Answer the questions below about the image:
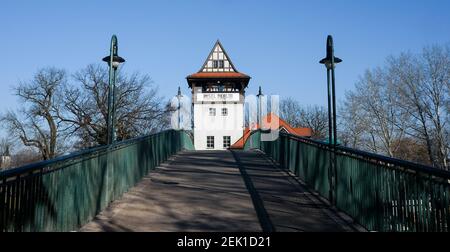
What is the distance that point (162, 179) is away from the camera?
40.2ft

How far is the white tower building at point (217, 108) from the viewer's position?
1809 inches

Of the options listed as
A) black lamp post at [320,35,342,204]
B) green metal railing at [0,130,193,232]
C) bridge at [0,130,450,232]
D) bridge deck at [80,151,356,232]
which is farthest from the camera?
black lamp post at [320,35,342,204]

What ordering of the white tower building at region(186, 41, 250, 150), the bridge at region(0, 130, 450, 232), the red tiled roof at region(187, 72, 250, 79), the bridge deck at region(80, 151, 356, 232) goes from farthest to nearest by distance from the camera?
the red tiled roof at region(187, 72, 250, 79) → the white tower building at region(186, 41, 250, 150) → the bridge deck at region(80, 151, 356, 232) → the bridge at region(0, 130, 450, 232)

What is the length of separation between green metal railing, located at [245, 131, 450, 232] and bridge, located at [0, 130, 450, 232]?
0.04 feet

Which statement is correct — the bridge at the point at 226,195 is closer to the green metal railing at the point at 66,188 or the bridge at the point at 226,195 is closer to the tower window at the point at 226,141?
the green metal railing at the point at 66,188

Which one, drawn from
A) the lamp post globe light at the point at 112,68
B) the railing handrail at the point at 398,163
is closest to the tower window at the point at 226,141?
the lamp post globe light at the point at 112,68

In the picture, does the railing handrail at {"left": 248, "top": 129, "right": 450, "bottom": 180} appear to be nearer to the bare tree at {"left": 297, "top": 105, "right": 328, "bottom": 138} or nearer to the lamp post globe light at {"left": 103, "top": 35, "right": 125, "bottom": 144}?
the lamp post globe light at {"left": 103, "top": 35, "right": 125, "bottom": 144}

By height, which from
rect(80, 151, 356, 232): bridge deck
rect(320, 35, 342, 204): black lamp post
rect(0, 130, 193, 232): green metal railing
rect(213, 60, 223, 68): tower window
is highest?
rect(213, 60, 223, 68): tower window

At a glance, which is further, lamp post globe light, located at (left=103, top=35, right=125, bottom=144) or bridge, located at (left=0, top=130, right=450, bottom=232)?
lamp post globe light, located at (left=103, top=35, right=125, bottom=144)

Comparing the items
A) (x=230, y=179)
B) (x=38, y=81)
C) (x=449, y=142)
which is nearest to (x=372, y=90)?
(x=449, y=142)

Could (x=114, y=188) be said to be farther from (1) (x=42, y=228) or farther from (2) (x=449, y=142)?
(2) (x=449, y=142)

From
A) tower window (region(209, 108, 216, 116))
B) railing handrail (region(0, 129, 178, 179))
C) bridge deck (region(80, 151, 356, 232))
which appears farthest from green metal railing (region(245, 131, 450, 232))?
tower window (region(209, 108, 216, 116))

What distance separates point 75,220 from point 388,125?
39023mm

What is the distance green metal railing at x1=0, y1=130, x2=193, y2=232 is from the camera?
179 inches
